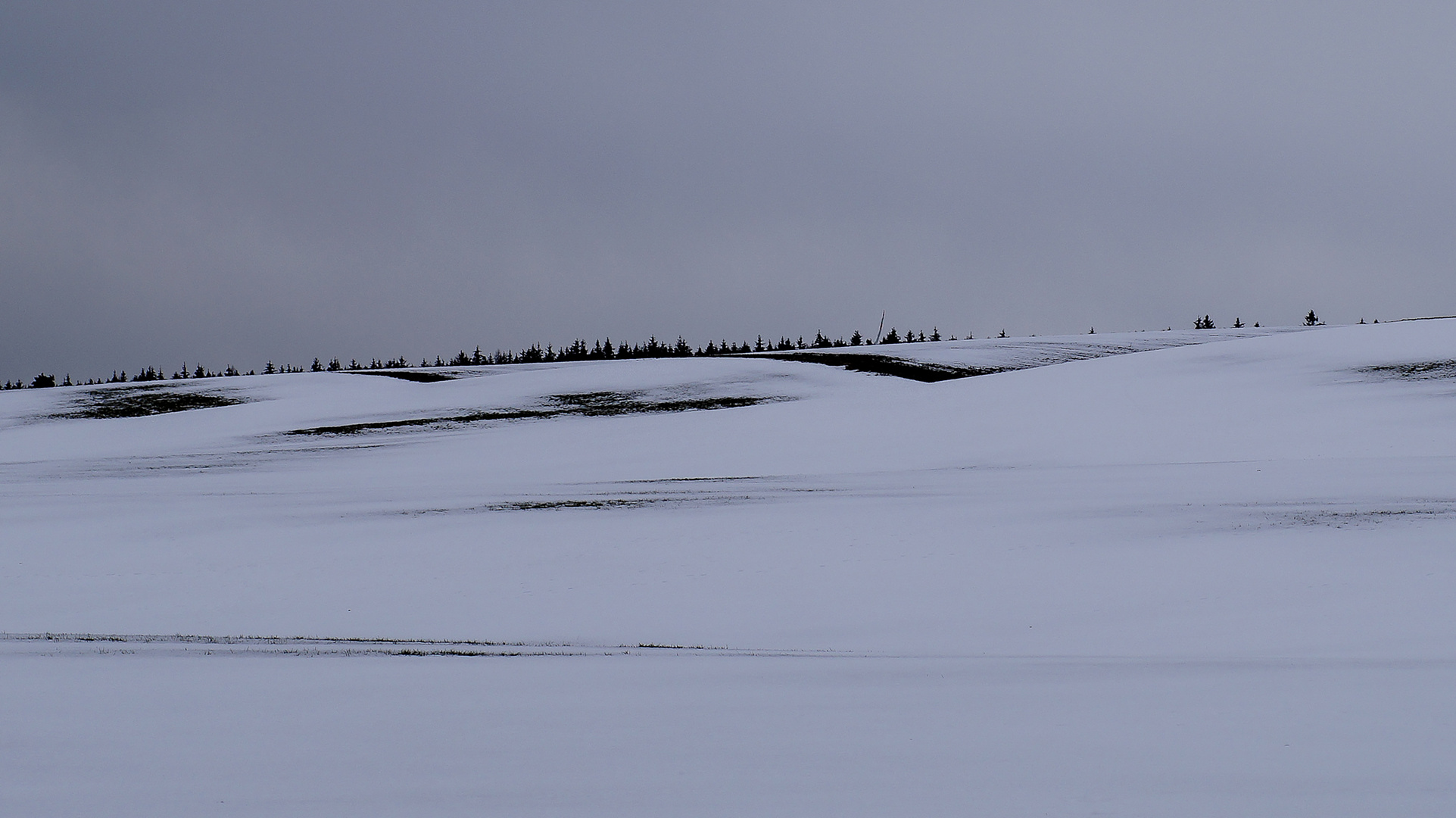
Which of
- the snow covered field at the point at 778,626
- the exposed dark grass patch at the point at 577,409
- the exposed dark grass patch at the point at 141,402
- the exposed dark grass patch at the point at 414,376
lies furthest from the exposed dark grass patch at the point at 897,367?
the exposed dark grass patch at the point at 141,402

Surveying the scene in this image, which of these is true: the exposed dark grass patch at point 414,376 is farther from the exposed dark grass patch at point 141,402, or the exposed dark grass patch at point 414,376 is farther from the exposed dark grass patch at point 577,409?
the exposed dark grass patch at point 577,409

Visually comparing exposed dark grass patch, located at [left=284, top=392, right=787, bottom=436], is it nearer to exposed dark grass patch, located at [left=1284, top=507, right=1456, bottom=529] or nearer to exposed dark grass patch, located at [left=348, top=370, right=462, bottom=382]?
exposed dark grass patch, located at [left=348, top=370, right=462, bottom=382]

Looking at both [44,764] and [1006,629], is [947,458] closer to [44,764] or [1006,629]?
[1006,629]

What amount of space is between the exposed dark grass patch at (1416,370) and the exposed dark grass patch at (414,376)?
20601mm

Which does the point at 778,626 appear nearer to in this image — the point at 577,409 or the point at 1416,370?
the point at 1416,370

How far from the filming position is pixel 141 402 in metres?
23.7

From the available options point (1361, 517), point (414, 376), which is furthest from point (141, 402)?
point (1361, 517)

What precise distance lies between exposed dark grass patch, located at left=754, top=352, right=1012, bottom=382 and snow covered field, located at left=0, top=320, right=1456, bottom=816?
9996 mm

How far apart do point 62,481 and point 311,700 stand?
32.8 feet

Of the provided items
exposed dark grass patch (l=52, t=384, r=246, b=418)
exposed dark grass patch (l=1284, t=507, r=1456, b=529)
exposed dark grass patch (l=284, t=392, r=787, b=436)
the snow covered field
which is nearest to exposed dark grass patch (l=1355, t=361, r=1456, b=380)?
the snow covered field

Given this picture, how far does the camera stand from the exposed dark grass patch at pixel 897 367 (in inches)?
905

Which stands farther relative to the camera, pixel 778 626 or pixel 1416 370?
pixel 1416 370

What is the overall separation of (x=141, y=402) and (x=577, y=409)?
38.2 feet

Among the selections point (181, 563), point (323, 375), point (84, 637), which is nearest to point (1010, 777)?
point (84, 637)
